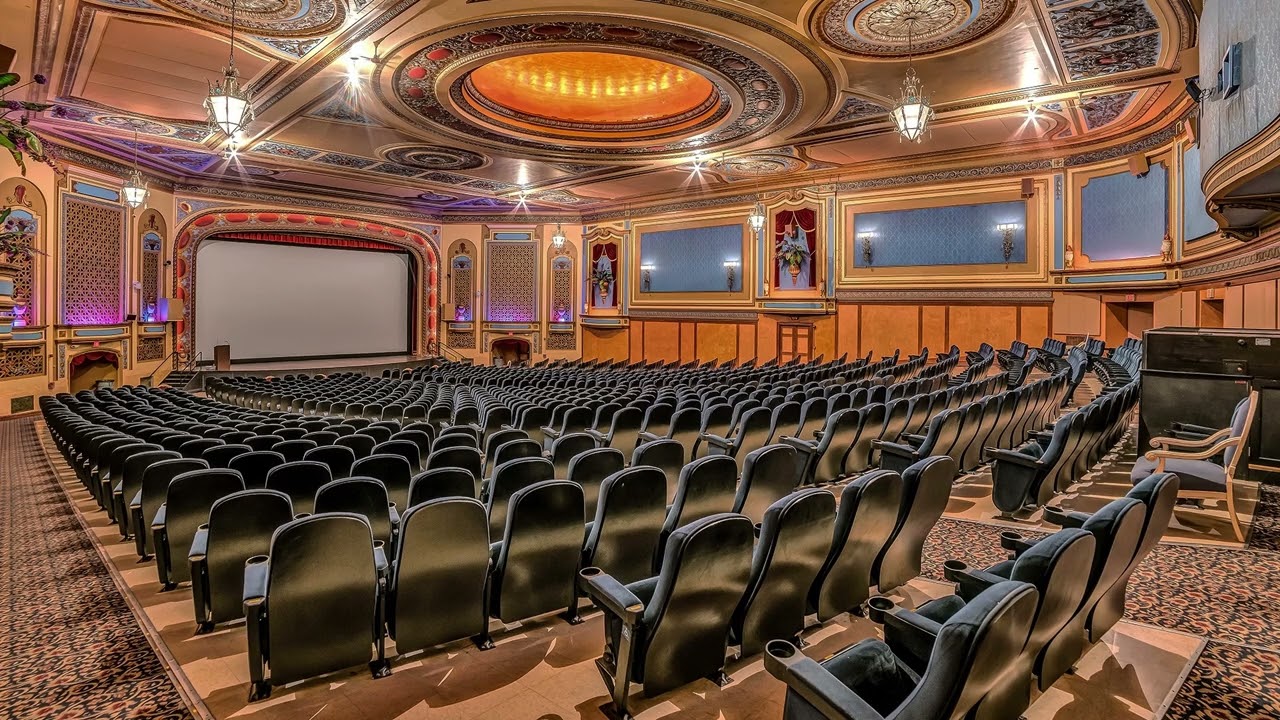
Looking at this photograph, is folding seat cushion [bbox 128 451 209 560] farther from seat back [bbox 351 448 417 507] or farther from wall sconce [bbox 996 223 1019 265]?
wall sconce [bbox 996 223 1019 265]

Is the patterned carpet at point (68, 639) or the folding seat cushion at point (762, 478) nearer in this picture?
the patterned carpet at point (68, 639)

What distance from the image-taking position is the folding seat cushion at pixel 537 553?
2.65 meters

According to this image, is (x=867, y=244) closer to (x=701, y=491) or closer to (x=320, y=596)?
(x=701, y=491)

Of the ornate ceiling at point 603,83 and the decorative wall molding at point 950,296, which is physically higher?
the ornate ceiling at point 603,83

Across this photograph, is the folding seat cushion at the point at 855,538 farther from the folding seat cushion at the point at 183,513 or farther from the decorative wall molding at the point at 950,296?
the decorative wall molding at the point at 950,296

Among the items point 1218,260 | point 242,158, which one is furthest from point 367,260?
point 1218,260

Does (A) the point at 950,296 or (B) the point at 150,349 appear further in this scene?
(B) the point at 150,349

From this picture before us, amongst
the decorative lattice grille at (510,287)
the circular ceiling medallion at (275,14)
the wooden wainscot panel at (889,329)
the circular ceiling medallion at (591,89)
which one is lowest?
the wooden wainscot panel at (889,329)

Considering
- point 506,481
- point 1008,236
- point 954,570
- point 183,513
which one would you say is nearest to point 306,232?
point 183,513

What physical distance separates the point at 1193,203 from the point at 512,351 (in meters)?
17.0

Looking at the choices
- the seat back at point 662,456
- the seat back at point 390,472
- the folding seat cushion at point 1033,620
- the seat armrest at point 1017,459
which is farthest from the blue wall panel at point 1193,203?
the seat back at point 390,472

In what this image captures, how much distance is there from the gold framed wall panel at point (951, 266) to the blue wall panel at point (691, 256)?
288cm

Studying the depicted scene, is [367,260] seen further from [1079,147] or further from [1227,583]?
[1227,583]

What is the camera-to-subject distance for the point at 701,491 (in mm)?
3092
